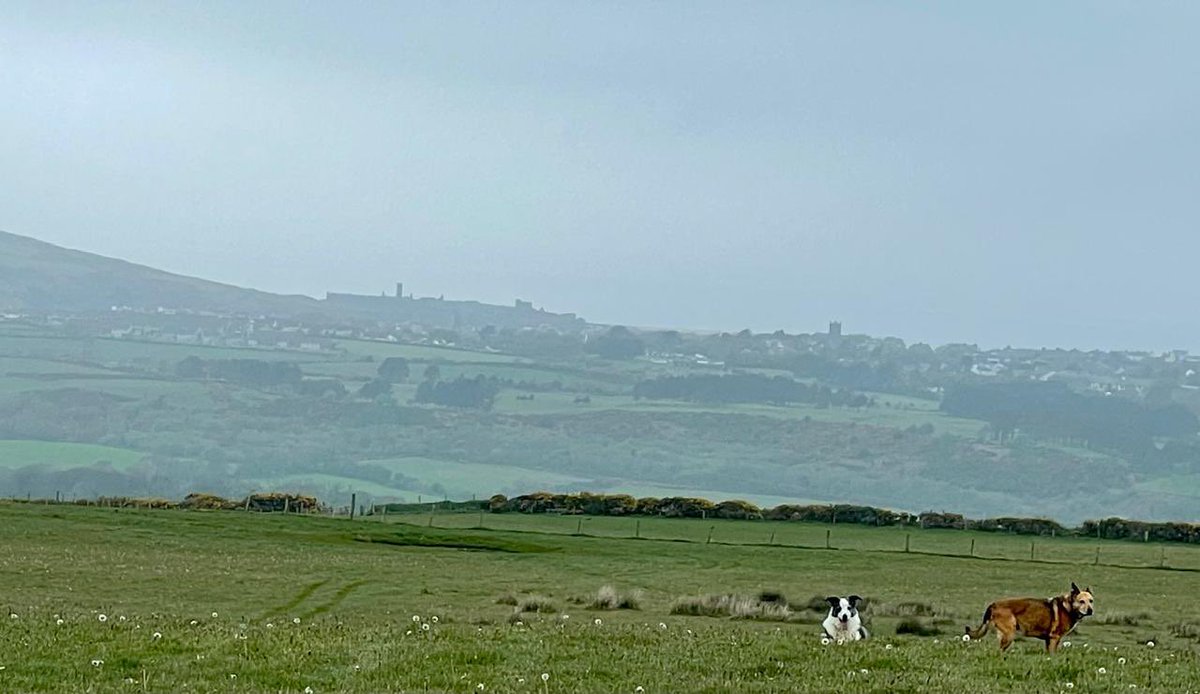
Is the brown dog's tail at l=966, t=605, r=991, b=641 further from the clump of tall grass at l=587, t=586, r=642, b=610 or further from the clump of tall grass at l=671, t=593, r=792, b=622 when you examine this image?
the clump of tall grass at l=587, t=586, r=642, b=610

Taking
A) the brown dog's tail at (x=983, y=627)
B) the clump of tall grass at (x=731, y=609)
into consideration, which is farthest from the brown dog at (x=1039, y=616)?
the clump of tall grass at (x=731, y=609)

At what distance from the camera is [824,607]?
34.3 metres

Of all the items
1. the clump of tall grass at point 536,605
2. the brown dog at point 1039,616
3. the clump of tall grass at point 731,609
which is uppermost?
the brown dog at point 1039,616

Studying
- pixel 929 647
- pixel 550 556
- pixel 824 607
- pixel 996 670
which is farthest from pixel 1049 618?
pixel 550 556

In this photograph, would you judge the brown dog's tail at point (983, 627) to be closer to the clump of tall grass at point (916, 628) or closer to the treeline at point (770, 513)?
the clump of tall grass at point (916, 628)

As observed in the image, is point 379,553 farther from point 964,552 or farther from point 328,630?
point 328,630

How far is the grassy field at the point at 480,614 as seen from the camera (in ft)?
58.0

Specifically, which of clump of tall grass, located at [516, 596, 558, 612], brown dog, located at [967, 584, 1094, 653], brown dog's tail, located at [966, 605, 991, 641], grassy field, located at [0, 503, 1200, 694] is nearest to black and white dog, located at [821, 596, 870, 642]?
grassy field, located at [0, 503, 1200, 694]

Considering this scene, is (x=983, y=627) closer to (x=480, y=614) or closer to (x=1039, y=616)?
(x=1039, y=616)

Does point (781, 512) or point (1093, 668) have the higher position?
point (1093, 668)

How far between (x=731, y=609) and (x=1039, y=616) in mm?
10922

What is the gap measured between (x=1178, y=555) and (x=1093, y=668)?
2040 inches

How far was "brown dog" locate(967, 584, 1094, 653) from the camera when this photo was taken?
2203 cm

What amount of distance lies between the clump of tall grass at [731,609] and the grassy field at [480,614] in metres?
0.77
